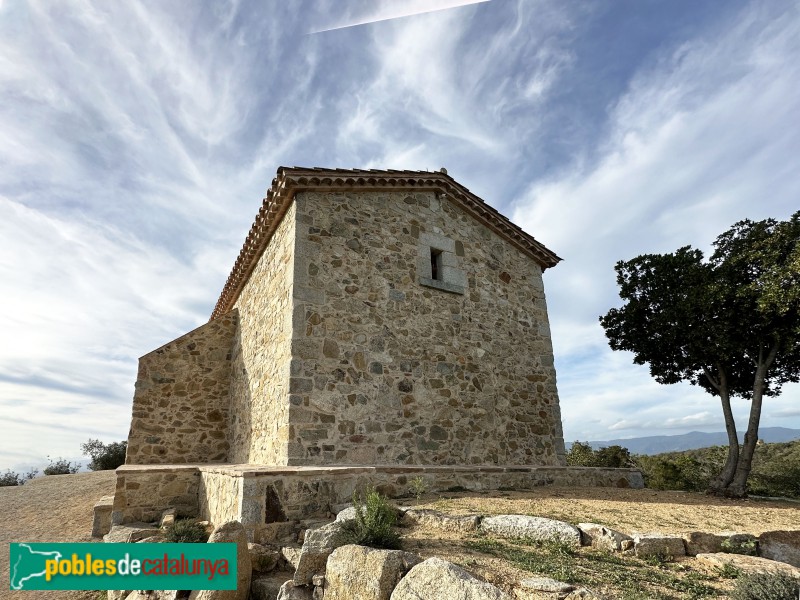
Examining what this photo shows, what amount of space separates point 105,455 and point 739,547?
67.7 ft

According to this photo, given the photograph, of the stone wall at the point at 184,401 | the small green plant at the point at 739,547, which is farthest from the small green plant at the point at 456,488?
the stone wall at the point at 184,401

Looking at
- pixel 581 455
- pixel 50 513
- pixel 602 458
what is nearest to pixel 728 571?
pixel 50 513

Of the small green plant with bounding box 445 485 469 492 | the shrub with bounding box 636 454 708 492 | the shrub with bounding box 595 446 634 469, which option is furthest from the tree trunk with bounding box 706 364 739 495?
the small green plant with bounding box 445 485 469 492

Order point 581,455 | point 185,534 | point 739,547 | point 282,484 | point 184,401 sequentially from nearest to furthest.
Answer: point 739,547
point 282,484
point 185,534
point 184,401
point 581,455

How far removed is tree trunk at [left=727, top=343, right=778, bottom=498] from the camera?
955 centimetres

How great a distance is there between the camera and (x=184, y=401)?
11125 mm

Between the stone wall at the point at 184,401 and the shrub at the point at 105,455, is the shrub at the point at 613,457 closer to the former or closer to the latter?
the stone wall at the point at 184,401

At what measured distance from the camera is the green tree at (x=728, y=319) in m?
9.59

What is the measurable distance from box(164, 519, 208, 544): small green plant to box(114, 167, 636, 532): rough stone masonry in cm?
49

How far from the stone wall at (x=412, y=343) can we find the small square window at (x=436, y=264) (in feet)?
0.11

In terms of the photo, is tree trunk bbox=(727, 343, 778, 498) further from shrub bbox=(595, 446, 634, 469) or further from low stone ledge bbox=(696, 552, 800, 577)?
low stone ledge bbox=(696, 552, 800, 577)

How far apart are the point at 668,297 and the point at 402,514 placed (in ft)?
30.5

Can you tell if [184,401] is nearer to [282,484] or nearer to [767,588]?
[282,484]

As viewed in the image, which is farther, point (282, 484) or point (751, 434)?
point (751, 434)
